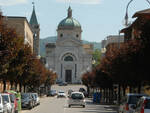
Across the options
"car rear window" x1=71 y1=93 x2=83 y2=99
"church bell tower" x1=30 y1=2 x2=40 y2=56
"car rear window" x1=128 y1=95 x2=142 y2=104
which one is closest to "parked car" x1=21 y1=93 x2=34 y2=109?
"car rear window" x1=71 y1=93 x2=83 y2=99

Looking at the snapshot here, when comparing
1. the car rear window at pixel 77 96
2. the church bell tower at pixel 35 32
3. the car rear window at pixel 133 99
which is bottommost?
the car rear window at pixel 133 99

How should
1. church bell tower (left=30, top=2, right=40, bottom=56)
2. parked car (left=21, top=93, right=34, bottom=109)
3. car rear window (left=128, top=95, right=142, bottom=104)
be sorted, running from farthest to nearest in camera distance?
church bell tower (left=30, top=2, right=40, bottom=56)
parked car (left=21, top=93, right=34, bottom=109)
car rear window (left=128, top=95, right=142, bottom=104)

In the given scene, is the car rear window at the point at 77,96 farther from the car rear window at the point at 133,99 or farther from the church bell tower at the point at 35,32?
the church bell tower at the point at 35,32

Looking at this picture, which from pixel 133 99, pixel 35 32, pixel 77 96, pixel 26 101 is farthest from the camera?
pixel 35 32

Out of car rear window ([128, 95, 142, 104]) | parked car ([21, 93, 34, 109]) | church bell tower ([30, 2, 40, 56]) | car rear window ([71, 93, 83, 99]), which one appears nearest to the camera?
car rear window ([128, 95, 142, 104])

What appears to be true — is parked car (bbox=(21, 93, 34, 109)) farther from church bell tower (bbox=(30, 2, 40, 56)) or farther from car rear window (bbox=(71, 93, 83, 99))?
church bell tower (bbox=(30, 2, 40, 56))

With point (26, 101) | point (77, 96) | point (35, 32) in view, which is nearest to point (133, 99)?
point (26, 101)

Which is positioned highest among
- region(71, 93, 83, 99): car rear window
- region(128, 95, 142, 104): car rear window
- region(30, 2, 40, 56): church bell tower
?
region(30, 2, 40, 56): church bell tower

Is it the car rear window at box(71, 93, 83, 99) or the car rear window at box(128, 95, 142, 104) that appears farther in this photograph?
the car rear window at box(71, 93, 83, 99)

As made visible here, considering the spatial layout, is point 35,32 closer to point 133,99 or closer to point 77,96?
point 77,96

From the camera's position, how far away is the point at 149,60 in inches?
1404

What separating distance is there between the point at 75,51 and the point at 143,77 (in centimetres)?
16100

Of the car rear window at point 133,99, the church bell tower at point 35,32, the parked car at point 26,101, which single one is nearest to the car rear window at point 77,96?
the parked car at point 26,101

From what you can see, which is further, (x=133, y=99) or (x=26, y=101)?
(x=26, y=101)
